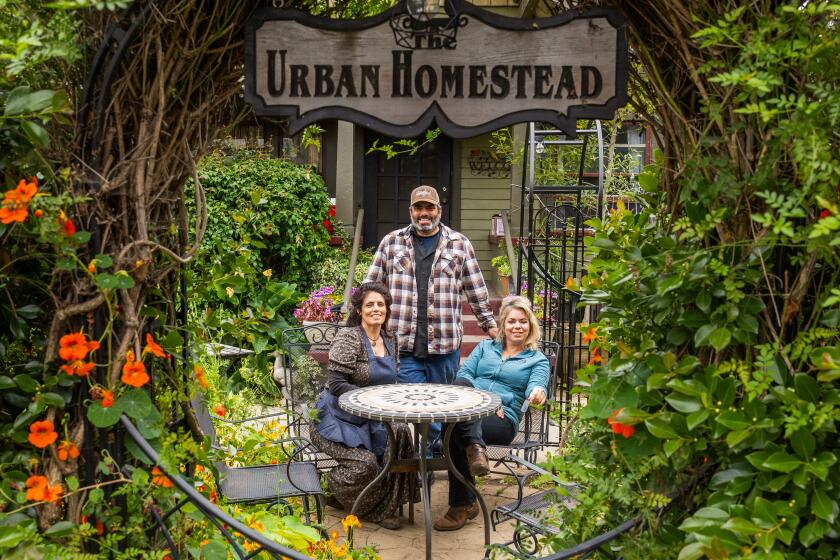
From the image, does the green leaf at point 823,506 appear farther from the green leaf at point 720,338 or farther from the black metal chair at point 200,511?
the black metal chair at point 200,511

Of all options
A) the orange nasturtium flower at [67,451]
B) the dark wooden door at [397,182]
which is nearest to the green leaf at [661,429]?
the orange nasturtium flower at [67,451]

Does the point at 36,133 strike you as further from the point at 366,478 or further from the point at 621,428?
the point at 366,478

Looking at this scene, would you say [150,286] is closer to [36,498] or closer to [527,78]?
[36,498]

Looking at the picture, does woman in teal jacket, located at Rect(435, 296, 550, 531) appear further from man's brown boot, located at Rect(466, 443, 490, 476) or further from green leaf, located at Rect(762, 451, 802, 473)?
green leaf, located at Rect(762, 451, 802, 473)

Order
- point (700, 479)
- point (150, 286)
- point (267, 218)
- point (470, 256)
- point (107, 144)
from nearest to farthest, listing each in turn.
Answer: point (700, 479)
point (107, 144)
point (150, 286)
point (470, 256)
point (267, 218)

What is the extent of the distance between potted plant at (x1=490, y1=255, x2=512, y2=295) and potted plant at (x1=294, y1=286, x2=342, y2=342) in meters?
2.06

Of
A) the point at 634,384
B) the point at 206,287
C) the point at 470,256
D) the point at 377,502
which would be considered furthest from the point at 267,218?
the point at 634,384

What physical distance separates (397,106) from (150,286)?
90cm

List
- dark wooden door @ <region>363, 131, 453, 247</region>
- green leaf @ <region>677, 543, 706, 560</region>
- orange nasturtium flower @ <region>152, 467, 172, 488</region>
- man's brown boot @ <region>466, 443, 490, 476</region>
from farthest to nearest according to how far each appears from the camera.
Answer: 1. dark wooden door @ <region>363, 131, 453, 247</region>
2. man's brown boot @ <region>466, 443, 490, 476</region>
3. orange nasturtium flower @ <region>152, 467, 172, 488</region>
4. green leaf @ <region>677, 543, 706, 560</region>

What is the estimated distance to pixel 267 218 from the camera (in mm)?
8844

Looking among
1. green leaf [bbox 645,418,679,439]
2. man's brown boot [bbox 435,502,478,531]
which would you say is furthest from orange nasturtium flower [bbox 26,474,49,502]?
man's brown boot [bbox 435,502,478,531]

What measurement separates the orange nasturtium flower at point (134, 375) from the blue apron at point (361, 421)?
7.29 feet

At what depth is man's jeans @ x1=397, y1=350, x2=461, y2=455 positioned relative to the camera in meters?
4.93

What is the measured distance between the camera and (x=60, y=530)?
227 cm
